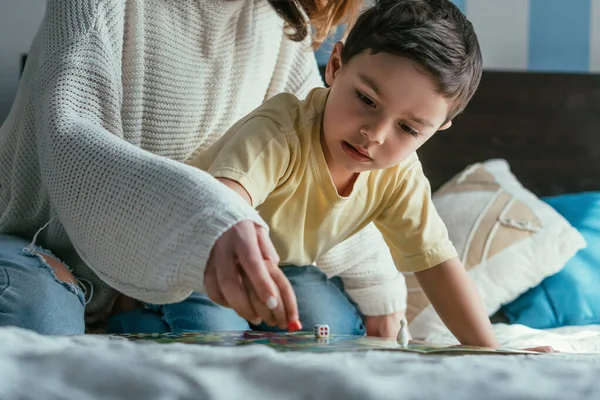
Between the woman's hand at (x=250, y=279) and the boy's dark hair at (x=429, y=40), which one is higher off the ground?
the boy's dark hair at (x=429, y=40)

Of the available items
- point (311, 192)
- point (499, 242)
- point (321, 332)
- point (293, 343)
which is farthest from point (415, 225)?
point (499, 242)

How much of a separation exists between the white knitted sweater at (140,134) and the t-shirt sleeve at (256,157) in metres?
0.12

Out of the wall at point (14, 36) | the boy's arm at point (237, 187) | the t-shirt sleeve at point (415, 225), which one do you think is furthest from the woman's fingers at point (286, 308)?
the wall at point (14, 36)

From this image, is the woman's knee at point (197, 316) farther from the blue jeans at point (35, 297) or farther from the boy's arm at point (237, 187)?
the boy's arm at point (237, 187)

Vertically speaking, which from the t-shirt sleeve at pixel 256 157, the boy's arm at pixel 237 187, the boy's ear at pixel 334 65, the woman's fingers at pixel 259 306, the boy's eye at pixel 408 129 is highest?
the boy's ear at pixel 334 65

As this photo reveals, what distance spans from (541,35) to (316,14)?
4.49ft

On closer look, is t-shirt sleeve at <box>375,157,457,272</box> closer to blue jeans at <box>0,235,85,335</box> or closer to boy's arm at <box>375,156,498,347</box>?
boy's arm at <box>375,156,498,347</box>

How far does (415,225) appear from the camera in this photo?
3.73ft

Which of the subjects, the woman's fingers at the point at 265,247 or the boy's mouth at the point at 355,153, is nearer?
the woman's fingers at the point at 265,247

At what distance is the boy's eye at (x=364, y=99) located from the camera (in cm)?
101

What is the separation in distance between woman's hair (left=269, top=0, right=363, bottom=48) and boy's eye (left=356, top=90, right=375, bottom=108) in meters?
0.33

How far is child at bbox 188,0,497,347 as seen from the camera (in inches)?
39.2

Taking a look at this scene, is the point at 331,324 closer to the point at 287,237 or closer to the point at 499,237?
Answer: the point at 287,237

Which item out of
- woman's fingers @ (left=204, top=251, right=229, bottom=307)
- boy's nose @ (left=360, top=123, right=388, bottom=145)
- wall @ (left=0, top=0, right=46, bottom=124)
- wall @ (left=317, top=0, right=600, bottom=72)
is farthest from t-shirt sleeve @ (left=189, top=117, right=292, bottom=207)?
wall @ (left=317, top=0, right=600, bottom=72)
